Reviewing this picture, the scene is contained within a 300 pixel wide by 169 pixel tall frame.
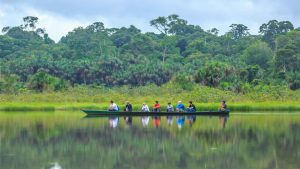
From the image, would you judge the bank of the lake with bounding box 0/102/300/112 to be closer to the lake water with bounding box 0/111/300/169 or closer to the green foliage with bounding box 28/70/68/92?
the green foliage with bounding box 28/70/68/92

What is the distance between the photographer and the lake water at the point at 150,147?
1269 cm

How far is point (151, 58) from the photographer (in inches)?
2734

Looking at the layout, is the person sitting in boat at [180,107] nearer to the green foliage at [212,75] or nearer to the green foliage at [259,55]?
the green foliage at [212,75]

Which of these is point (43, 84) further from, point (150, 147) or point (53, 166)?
point (53, 166)

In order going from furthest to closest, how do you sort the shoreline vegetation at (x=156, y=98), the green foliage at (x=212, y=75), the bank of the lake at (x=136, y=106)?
the green foliage at (x=212, y=75) < the shoreline vegetation at (x=156, y=98) < the bank of the lake at (x=136, y=106)

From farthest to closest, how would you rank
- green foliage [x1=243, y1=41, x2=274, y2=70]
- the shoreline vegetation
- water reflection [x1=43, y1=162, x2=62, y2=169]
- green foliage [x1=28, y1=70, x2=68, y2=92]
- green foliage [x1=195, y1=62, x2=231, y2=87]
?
green foliage [x1=243, y1=41, x2=274, y2=70], green foliage [x1=195, y1=62, x2=231, y2=87], green foliage [x1=28, y1=70, x2=68, y2=92], the shoreline vegetation, water reflection [x1=43, y1=162, x2=62, y2=169]

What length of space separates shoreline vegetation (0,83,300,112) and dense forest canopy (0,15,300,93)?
229 cm

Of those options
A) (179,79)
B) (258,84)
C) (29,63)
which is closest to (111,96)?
(179,79)

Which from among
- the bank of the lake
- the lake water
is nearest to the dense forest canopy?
the bank of the lake

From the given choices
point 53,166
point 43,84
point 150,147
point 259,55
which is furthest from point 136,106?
point 259,55

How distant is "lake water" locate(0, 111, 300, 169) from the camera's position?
12.7 metres

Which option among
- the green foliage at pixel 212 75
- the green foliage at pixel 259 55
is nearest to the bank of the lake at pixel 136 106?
the green foliage at pixel 212 75

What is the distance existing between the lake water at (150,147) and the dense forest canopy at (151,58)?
81.7 feet

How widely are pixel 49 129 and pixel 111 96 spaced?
2177 cm
